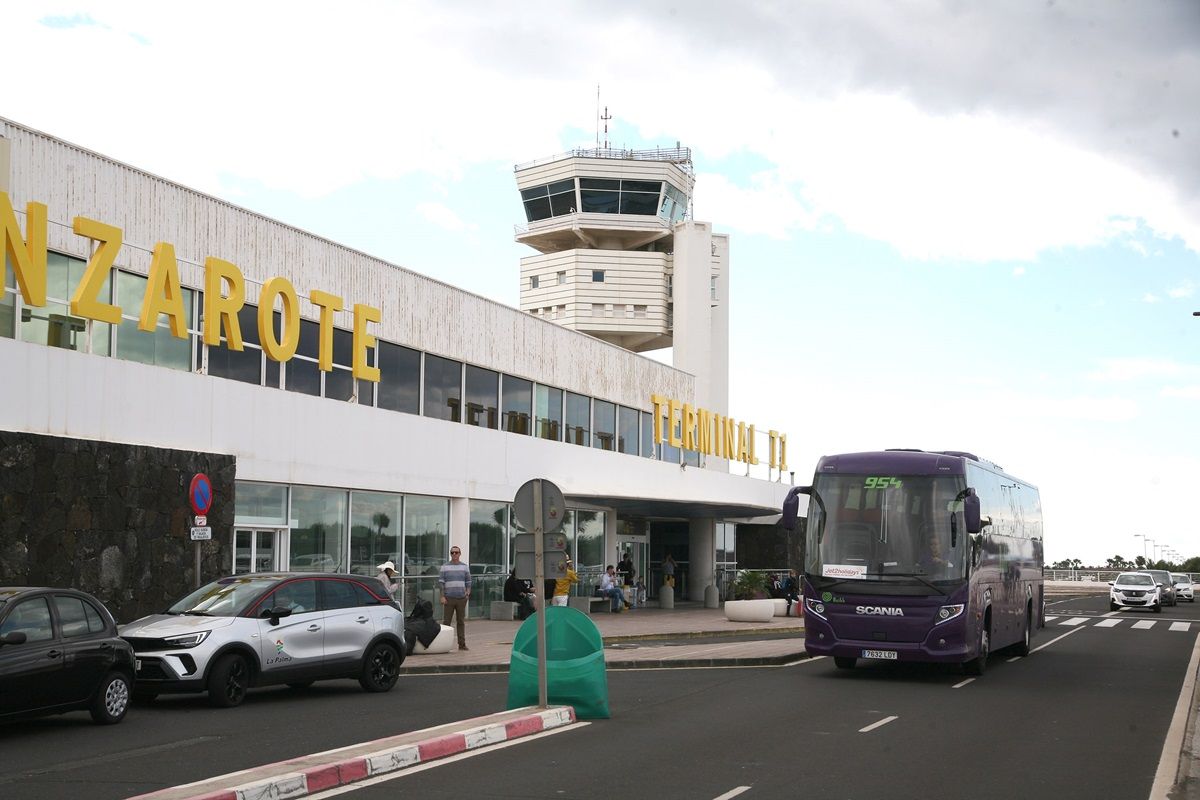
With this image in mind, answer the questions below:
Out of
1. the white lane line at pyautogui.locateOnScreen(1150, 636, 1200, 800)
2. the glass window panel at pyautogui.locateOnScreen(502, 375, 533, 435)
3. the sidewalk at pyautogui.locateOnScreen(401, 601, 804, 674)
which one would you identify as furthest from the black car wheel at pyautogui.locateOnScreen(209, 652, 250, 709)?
the glass window panel at pyautogui.locateOnScreen(502, 375, 533, 435)

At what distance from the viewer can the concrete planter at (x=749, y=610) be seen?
116ft

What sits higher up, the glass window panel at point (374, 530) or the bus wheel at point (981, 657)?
the glass window panel at point (374, 530)

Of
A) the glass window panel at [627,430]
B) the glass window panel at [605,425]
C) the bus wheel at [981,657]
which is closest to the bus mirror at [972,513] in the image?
the bus wheel at [981,657]

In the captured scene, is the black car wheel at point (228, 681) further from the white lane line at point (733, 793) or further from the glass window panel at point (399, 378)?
the glass window panel at point (399, 378)

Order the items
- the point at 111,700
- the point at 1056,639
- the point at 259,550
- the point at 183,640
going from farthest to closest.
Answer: the point at 1056,639, the point at 259,550, the point at 183,640, the point at 111,700

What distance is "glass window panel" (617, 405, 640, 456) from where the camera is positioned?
4475 cm

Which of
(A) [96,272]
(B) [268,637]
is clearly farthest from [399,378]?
(B) [268,637]

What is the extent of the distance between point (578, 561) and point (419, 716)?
25.7 metres

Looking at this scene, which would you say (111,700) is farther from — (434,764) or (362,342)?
(362,342)

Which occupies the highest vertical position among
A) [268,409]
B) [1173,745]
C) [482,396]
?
[482,396]

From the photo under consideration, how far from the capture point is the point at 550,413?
39812 millimetres

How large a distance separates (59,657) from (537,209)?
176 feet

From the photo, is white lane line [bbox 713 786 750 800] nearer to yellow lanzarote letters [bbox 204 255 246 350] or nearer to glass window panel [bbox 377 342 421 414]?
yellow lanzarote letters [bbox 204 255 246 350]

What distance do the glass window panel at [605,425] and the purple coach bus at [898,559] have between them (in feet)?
73.7
